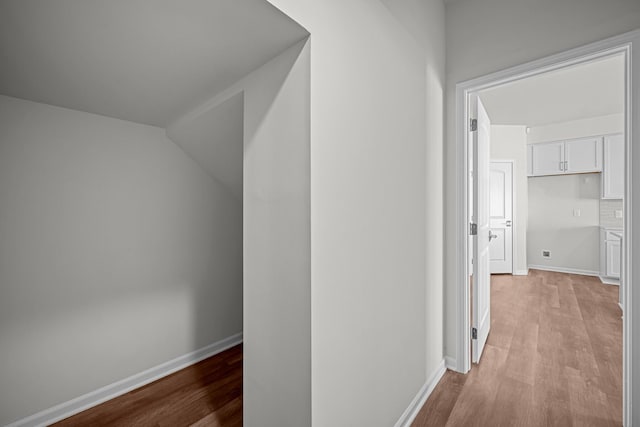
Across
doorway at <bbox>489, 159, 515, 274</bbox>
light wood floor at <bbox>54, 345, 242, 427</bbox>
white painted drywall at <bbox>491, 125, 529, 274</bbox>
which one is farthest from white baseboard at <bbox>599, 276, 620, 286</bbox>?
light wood floor at <bbox>54, 345, 242, 427</bbox>

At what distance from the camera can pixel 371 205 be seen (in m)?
1.34

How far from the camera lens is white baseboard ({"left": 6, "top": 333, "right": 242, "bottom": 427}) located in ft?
5.36

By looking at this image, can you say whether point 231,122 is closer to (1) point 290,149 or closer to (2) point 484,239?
(1) point 290,149

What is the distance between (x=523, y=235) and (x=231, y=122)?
5.84 metres

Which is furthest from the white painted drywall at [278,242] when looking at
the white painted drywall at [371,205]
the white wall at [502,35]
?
the white wall at [502,35]

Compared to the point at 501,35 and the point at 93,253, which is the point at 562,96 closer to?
the point at 501,35

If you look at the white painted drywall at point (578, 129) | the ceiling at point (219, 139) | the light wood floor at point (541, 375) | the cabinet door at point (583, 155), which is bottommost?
the light wood floor at point (541, 375)

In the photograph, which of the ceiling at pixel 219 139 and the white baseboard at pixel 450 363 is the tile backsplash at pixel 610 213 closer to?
the white baseboard at pixel 450 363

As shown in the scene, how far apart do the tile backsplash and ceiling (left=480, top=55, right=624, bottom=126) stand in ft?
4.96

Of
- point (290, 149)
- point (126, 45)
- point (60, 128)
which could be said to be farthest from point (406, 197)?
point (60, 128)

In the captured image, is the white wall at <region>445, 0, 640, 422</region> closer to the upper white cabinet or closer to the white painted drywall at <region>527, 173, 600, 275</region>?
the upper white cabinet

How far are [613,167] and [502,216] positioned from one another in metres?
1.77

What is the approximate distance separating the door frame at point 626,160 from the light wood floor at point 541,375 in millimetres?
222

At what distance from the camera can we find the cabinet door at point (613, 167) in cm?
472
